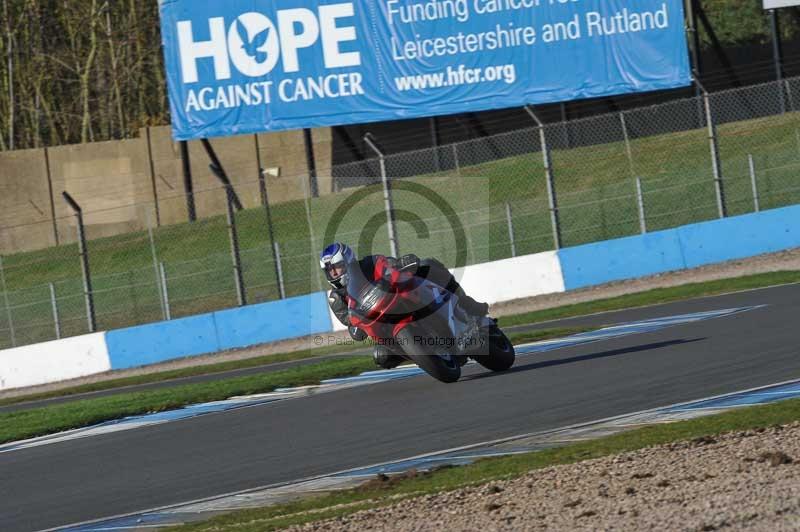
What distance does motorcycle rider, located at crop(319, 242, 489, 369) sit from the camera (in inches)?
423

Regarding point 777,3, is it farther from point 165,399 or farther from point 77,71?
point 77,71

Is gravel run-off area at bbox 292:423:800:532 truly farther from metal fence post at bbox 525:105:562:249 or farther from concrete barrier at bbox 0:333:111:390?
concrete barrier at bbox 0:333:111:390

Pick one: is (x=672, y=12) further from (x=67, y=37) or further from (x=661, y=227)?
(x=67, y=37)

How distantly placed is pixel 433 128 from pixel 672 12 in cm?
646

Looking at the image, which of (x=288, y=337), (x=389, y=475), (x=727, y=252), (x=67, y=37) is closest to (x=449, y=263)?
(x=288, y=337)

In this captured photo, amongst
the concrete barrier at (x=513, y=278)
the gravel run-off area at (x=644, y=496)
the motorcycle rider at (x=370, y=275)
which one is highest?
the motorcycle rider at (x=370, y=275)

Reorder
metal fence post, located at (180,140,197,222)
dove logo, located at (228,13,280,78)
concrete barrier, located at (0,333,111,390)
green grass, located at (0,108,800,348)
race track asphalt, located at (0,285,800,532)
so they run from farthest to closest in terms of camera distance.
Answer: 1. metal fence post, located at (180,140,197,222)
2. dove logo, located at (228,13,280,78)
3. green grass, located at (0,108,800,348)
4. concrete barrier, located at (0,333,111,390)
5. race track asphalt, located at (0,285,800,532)

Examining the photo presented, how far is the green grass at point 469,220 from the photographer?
23.0 metres

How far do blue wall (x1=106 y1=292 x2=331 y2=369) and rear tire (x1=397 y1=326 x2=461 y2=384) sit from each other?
31.9ft

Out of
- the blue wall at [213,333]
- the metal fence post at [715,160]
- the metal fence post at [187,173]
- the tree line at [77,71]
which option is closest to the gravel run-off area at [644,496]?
the metal fence post at [715,160]

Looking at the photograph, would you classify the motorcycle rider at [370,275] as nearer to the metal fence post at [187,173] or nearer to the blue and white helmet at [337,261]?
the blue and white helmet at [337,261]

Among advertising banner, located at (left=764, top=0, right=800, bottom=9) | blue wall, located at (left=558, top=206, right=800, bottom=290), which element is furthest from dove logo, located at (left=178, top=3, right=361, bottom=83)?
advertising banner, located at (left=764, top=0, right=800, bottom=9)

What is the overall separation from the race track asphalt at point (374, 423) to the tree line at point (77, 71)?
2795 centimetres

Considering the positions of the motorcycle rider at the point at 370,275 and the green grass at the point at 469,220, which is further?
the green grass at the point at 469,220
